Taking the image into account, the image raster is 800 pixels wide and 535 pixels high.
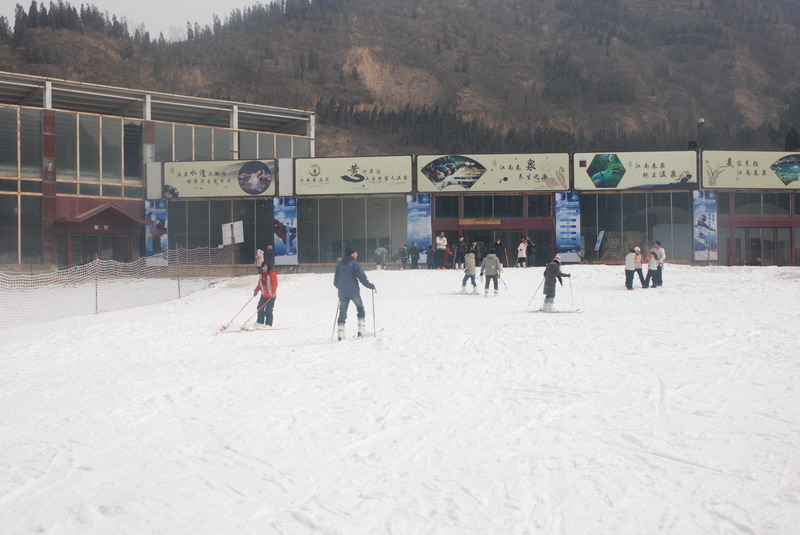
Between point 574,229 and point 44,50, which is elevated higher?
point 44,50

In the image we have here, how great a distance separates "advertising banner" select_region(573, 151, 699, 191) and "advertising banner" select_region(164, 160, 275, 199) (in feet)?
51.9

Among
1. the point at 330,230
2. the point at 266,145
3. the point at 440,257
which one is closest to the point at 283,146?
the point at 266,145

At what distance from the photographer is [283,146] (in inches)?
1781

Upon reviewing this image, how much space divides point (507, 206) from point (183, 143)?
1904cm

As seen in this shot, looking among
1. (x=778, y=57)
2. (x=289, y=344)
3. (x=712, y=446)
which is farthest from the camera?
(x=778, y=57)

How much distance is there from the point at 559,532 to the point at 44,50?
111m

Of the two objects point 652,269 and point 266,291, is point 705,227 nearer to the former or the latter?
point 652,269

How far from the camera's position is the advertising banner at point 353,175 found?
117 feet

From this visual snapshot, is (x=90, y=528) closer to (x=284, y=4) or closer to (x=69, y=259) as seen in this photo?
(x=69, y=259)

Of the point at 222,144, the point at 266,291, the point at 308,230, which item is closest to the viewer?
the point at 266,291

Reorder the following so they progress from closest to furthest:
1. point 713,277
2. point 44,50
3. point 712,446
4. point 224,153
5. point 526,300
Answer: point 712,446 → point 526,300 → point 713,277 → point 224,153 → point 44,50

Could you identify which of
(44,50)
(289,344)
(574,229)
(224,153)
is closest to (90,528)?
(289,344)

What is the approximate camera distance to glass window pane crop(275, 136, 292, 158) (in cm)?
4487

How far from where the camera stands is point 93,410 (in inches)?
304
